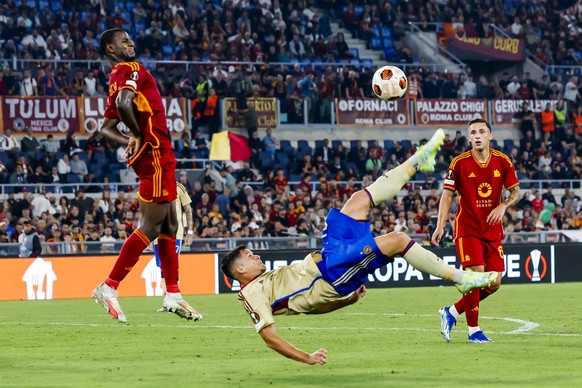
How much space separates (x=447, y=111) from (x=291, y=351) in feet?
92.4

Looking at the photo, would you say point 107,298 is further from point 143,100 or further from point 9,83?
point 9,83

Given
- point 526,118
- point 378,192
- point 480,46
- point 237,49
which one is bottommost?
point 378,192

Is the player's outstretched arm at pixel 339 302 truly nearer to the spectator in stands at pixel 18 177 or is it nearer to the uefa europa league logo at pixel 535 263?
the uefa europa league logo at pixel 535 263

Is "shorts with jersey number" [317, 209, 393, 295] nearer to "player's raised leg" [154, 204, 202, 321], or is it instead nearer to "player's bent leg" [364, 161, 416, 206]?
"player's bent leg" [364, 161, 416, 206]

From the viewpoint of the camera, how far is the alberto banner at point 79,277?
77.9ft

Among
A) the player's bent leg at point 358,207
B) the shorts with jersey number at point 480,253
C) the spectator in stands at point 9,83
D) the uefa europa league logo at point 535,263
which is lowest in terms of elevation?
the uefa europa league logo at point 535,263

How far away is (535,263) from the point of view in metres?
27.8

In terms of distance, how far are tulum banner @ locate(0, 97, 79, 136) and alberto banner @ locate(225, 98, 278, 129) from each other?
4.48 meters

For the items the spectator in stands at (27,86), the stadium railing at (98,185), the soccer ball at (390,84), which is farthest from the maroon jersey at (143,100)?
the spectator in stands at (27,86)

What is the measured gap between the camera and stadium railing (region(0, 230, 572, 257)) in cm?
2414

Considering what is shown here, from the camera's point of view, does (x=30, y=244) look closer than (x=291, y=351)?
No

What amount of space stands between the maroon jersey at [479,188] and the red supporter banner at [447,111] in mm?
23908

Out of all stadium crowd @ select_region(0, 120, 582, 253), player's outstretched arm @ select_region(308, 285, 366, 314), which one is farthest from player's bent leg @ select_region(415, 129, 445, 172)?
stadium crowd @ select_region(0, 120, 582, 253)

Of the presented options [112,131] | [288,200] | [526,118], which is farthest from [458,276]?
[526,118]
